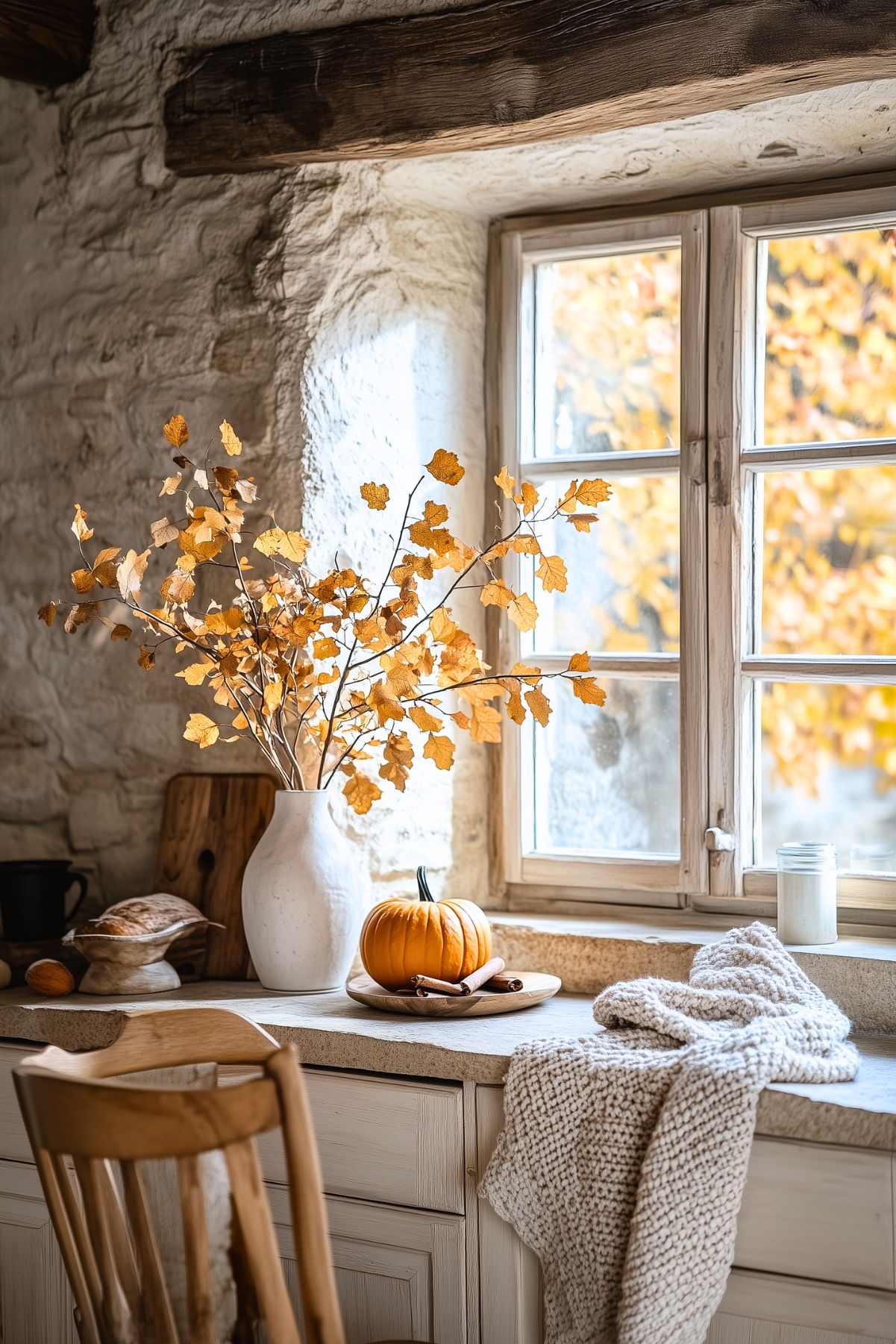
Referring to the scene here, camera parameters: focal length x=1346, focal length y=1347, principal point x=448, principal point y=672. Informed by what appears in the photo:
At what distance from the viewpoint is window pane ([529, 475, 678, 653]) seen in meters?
2.28

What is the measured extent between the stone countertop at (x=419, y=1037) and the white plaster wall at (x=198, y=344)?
0.34 m

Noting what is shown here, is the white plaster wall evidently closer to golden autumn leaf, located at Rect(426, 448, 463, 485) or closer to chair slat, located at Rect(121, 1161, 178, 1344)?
golden autumn leaf, located at Rect(426, 448, 463, 485)

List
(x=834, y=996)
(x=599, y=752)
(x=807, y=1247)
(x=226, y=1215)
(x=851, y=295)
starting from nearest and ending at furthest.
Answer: (x=226, y=1215)
(x=807, y=1247)
(x=834, y=996)
(x=851, y=295)
(x=599, y=752)

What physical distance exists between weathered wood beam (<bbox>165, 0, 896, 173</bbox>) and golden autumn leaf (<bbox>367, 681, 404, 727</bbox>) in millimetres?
845

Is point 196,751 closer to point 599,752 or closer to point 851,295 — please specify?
point 599,752

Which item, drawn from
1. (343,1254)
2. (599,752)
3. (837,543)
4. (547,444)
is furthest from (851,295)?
(343,1254)

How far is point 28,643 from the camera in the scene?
2350 mm

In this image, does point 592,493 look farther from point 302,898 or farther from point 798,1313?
point 798,1313

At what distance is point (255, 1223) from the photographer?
108 centimetres

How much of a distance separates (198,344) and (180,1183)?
1491mm

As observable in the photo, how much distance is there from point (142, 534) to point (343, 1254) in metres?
1.17

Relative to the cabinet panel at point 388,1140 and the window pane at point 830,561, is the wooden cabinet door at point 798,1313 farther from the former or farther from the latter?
the window pane at point 830,561

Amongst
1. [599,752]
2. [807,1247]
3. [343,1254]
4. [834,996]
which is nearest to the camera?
[807,1247]

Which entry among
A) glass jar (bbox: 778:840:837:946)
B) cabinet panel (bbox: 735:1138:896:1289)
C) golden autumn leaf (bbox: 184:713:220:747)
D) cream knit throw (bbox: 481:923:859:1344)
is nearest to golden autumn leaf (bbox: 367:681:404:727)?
golden autumn leaf (bbox: 184:713:220:747)
